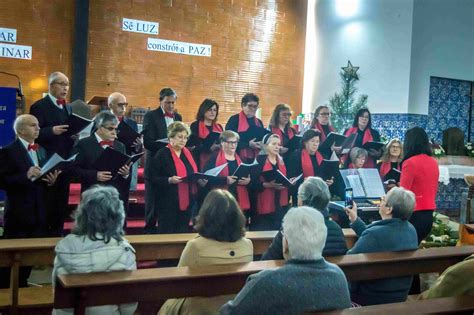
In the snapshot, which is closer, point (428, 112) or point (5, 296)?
point (5, 296)

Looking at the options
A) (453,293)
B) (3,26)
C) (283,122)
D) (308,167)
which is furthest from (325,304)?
(3,26)

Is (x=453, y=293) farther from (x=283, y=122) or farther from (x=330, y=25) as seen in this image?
(x=330, y=25)

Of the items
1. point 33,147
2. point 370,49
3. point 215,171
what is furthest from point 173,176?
point 370,49

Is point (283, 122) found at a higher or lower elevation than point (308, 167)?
higher

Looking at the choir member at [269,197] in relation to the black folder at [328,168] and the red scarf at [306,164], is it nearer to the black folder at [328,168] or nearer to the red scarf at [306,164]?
the red scarf at [306,164]

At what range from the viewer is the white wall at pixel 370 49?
9.38 metres

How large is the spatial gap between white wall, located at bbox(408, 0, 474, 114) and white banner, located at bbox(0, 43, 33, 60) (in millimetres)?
6346

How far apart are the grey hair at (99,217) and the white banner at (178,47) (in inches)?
282

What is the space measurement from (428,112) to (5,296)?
7.99 m

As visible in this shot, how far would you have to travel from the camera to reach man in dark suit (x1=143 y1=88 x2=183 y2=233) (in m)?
4.88

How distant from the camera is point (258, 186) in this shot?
485 cm

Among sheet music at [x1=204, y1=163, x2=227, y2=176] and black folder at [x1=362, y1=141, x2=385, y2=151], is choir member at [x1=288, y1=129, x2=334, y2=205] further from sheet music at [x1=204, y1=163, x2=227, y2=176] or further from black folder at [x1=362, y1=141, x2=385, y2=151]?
sheet music at [x1=204, y1=163, x2=227, y2=176]

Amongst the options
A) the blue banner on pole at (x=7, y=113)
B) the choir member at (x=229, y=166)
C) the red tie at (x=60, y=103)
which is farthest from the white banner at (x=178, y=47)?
the choir member at (x=229, y=166)

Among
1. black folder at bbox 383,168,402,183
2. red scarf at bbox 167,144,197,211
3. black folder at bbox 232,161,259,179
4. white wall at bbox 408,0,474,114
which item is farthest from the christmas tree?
red scarf at bbox 167,144,197,211
